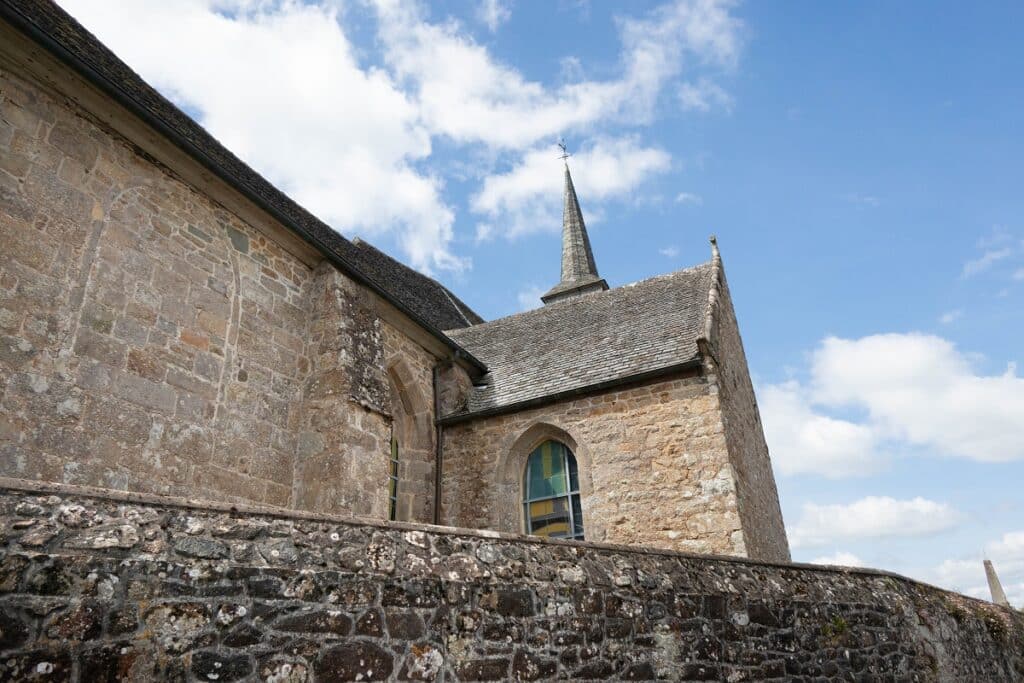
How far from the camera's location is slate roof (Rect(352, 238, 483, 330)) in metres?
14.1

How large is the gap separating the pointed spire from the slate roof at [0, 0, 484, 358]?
13.6 metres

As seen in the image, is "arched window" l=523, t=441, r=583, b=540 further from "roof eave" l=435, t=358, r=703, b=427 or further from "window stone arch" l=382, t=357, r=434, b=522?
"window stone arch" l=382, t=357, r=434, b=522

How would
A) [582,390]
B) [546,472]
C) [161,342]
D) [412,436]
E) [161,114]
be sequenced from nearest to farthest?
[161,342], [161,114], [582,390], [546,472], [412,436]

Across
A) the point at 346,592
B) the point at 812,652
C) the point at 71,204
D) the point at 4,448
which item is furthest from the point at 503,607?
the point at 71,204

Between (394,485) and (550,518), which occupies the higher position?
(394,485)

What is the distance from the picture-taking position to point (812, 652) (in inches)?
205

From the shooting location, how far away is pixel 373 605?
142 inches

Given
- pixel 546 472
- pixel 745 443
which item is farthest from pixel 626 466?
pixel 745 443

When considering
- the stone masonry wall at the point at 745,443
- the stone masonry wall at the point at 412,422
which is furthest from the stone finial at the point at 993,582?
the stone masonry wall at the point at 412,422

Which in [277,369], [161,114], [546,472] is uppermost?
[161,114]

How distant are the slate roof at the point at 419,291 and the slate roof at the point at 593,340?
1274mm

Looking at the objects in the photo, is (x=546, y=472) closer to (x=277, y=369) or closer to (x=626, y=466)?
(x=626, y=466)

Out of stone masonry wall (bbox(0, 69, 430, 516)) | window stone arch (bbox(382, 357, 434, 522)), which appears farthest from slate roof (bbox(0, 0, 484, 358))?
window stone arch (bbox(382, 357, 434, 522))

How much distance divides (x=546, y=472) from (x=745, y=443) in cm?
311
